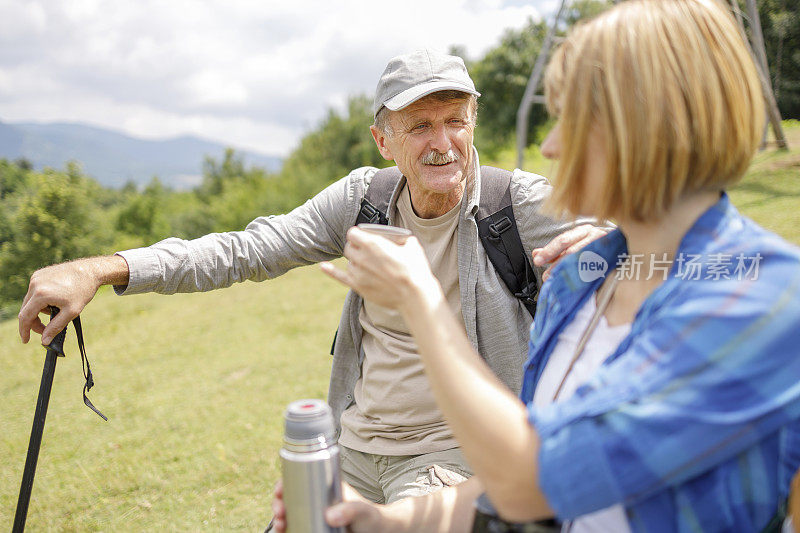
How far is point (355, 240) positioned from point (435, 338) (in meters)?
0.28

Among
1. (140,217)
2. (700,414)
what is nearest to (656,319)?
(700,414)

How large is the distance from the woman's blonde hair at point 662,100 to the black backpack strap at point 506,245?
1.18m

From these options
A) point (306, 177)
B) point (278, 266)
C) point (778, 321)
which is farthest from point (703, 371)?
point (306, 177)

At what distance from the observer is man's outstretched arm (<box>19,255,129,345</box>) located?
6.54 ft

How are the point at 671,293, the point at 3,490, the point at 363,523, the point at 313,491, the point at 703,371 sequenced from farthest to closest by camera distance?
the point at 3,490
the point at 363,523
the point at 313,491
the point at 671,293
the point at 703,371

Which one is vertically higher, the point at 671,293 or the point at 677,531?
the point at 671,293

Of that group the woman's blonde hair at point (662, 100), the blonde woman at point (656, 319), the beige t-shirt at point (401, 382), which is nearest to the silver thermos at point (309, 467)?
the blonde woman at point (656, 319)

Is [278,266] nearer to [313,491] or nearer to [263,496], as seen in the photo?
[313,491]

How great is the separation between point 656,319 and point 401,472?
1493 mm

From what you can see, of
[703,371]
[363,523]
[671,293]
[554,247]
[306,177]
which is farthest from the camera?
[306,177]

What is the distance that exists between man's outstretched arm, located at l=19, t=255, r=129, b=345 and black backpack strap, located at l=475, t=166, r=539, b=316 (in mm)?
1407

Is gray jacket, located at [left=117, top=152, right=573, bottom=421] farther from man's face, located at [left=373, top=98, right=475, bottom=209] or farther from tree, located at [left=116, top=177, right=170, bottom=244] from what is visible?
tree, located at [left=116, top=177, right=170, bottom=244]

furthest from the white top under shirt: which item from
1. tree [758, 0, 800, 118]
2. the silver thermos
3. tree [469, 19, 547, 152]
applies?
tree [469, 19, 547, 152]

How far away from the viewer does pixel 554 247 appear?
183 cm
